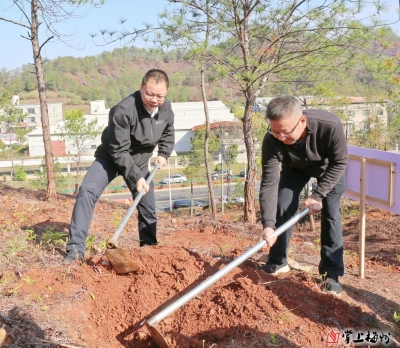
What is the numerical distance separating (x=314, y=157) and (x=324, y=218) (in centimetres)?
52

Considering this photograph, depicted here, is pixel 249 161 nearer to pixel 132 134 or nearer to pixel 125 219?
pixel 132 134

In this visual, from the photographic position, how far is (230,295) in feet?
10.1

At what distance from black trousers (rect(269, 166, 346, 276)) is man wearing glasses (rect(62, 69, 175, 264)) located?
1.18 metres

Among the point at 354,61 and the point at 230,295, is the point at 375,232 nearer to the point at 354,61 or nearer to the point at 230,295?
the point at 354,61

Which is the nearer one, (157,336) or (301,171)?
(157,336)

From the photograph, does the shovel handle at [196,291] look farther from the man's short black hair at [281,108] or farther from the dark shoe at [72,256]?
the dark shoe at [72,256]

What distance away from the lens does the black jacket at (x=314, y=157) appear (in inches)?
123

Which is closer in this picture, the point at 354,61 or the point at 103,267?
the point at 103,267

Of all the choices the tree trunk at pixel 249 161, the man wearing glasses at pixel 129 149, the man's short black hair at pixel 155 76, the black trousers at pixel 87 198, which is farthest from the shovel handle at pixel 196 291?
the tree trunk at pixel 249 161

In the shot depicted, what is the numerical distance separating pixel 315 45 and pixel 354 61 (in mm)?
598

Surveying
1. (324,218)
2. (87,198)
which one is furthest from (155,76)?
(324,218)

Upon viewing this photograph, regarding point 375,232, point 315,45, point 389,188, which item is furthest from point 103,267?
point 375,232

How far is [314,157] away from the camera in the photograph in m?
3.24

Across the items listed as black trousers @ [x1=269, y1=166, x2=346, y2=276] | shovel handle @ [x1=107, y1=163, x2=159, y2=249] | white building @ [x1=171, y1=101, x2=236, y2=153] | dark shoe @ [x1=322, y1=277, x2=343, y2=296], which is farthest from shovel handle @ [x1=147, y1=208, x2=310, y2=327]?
white building @ [x1=171, y1=101, x2=236, y2=153]
